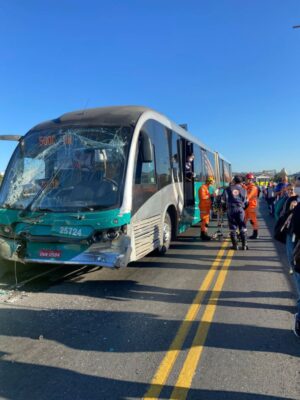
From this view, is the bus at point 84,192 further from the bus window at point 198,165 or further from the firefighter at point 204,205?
the bus window at point 198,165

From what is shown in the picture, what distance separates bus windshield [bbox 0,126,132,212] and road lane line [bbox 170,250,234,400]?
209cm

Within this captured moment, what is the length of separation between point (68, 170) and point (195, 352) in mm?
3805

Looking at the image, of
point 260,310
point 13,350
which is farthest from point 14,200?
point 260,310

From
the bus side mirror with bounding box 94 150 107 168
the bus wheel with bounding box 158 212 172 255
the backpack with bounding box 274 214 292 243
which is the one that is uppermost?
the bus side mirror with bounding box 94 150 107 168

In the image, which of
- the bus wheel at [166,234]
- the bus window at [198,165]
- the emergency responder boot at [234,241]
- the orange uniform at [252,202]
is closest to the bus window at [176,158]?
the bus wheel at [166,234]

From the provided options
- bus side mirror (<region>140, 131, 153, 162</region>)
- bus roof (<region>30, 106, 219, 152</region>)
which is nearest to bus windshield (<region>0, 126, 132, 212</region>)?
bus roof (<region>30, 106, 219, 152</region>)

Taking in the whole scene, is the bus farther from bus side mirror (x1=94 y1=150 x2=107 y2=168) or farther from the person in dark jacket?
the person in dark jacket

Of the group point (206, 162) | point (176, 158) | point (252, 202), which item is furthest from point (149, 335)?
point (206, 162)

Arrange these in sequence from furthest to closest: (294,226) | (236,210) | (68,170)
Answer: (236,210)
(68,170)
(294,226)

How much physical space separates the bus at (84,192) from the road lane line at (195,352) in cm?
144

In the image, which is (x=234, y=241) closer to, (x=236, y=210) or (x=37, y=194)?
(x=236, y=210)

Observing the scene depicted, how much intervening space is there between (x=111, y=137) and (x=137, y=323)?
3246 mm

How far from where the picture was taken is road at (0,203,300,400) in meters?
3.37

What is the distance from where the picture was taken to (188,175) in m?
11.0
